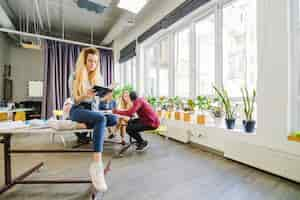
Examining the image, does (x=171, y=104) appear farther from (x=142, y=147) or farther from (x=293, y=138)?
(x=293, y=138)

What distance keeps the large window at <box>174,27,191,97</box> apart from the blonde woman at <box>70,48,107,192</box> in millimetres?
2335

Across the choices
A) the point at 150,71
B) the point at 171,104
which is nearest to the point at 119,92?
the point at 150,71

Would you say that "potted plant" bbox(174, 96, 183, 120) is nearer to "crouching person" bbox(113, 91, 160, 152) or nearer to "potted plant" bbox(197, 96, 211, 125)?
"potted plant" bbox(197, 96, 211, 125)

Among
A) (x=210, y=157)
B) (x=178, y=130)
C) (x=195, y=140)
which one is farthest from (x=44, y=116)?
(x=210, y=157)

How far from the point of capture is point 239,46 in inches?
110

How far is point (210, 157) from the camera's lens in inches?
104

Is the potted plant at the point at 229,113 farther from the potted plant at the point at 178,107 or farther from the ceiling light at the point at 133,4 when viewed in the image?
the ceiling light at the point at 133,4

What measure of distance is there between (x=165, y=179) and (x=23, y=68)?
21.4 feet

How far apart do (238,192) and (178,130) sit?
1958 mm

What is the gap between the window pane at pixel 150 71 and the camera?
5.07 metres

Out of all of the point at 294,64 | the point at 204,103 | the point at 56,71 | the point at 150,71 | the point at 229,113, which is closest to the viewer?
the point at 294,64

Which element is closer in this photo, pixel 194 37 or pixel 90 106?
pixel 90 106

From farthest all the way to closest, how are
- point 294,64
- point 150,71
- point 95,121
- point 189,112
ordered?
point 150,71 → point 189,112 → point 294,64 → point 95,121

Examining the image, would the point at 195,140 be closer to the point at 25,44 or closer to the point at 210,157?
the point at 210,157
